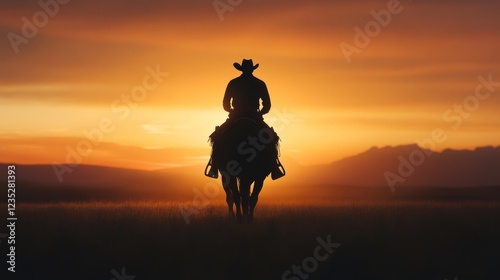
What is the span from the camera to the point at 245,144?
731 inches

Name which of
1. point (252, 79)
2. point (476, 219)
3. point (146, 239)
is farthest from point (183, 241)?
point (476, 219)

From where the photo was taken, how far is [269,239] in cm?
1535

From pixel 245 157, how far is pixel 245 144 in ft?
0.95

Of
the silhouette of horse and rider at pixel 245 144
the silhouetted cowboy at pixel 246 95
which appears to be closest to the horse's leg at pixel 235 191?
the silhouette of horse and rider at pixel 245 144

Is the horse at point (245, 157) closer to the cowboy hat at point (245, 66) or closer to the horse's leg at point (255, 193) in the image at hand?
the horse's leg at point (255, 193)

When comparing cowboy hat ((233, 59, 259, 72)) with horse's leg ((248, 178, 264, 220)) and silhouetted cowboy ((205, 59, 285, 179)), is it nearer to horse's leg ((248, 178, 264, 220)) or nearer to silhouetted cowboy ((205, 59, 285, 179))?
silhouetted cowboy ((205, 59, 285, 179))

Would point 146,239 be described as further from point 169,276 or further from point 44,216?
point 44,216

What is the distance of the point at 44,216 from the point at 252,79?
520 cm

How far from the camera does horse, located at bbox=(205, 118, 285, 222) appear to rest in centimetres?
1858

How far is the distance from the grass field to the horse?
2.13 ft

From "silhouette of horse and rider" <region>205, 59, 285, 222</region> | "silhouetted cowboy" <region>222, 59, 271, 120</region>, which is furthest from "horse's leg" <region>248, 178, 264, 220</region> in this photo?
"silhouetted cowboy" <region>222, 59, 271, 120</region>

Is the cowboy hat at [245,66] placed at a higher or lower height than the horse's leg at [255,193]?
higher

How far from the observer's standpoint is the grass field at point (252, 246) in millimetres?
13062

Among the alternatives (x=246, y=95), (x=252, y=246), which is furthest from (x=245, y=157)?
(x=252, y=246)
